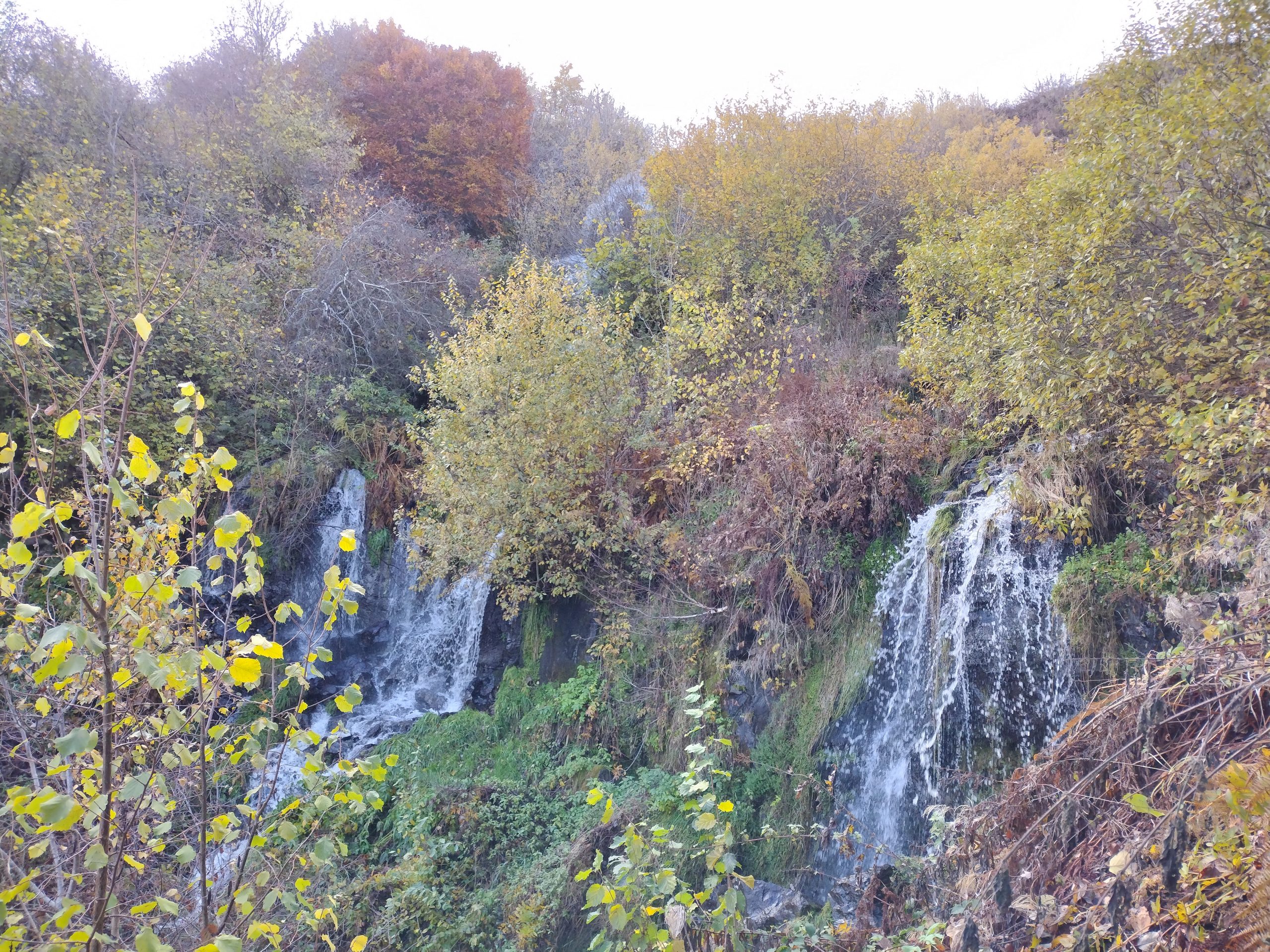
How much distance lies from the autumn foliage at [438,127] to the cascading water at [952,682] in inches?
637

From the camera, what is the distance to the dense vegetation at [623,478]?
2.38 m

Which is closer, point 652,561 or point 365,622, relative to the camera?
point 652,561

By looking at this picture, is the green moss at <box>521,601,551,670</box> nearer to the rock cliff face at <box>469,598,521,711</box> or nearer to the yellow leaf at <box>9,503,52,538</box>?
the rock cliff face at <box>469,598,521,711</box>

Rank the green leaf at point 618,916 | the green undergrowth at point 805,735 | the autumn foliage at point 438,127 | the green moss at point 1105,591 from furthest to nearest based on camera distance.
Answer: the autumn foliage at point 438,127, the green undergrowth at point 805,735, the green moss at point 1105,591, the green leaf at point 618,916

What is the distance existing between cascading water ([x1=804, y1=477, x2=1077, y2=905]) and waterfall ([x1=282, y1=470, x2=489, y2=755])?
5705mm

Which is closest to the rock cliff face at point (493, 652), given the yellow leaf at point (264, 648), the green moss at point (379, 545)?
the green moss at point (379, 545)

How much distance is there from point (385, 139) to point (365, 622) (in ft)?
45.7

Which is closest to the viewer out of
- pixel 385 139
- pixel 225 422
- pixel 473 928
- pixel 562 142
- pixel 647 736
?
pixel 473 928

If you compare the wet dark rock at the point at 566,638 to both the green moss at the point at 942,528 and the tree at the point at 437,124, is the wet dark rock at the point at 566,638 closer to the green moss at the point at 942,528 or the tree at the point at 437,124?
the green moss at the point at 942,528

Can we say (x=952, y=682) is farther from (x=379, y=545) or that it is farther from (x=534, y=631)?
(x=379, y=545)

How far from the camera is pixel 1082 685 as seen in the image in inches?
214

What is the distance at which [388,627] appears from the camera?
11.2m

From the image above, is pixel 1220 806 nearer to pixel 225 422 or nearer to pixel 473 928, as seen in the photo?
pixel 473 928

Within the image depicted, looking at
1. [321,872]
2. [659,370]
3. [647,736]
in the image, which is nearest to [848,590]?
[647,736]
